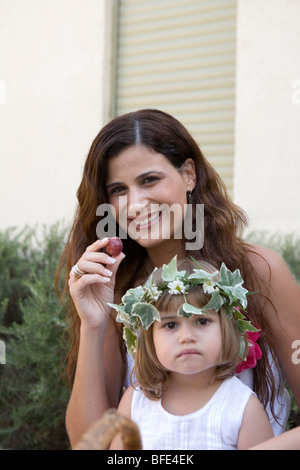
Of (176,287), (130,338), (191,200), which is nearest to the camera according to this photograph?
(176,287)

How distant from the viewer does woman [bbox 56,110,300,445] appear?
2557 millimetres

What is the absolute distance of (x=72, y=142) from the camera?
5469mm

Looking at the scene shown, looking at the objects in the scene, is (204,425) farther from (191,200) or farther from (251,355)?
(191,200)

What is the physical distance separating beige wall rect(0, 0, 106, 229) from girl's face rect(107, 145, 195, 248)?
9.02ft

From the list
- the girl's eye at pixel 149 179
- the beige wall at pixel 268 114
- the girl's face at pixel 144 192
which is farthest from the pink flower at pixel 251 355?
the beige wall at pixel 268 114

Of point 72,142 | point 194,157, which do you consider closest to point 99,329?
point 194,157

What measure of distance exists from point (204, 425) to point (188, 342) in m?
0.25

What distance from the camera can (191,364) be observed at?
2.06 meters

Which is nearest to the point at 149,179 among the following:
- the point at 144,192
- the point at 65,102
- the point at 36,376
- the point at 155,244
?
the point at 144,192

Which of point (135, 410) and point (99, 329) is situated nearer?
point (135, 410)

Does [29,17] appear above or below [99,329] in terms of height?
above

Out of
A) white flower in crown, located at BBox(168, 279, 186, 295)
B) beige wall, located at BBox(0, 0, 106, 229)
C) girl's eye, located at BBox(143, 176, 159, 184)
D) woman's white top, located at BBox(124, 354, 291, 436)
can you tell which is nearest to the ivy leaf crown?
white flower in crown, located at BBox(168, 279, 186, 295)
